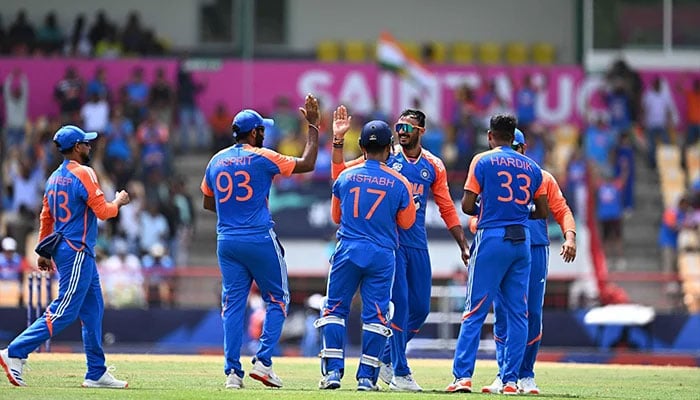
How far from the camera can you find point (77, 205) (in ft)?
48.9

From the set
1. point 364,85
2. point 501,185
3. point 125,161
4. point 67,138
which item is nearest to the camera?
point 501,185

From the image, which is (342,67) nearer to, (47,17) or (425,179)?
(47,17)

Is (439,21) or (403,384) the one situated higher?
(439,21)

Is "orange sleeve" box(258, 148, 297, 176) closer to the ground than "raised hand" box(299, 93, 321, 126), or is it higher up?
closer to the ground

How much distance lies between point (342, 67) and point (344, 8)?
3278 mm

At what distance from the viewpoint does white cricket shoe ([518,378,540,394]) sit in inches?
592

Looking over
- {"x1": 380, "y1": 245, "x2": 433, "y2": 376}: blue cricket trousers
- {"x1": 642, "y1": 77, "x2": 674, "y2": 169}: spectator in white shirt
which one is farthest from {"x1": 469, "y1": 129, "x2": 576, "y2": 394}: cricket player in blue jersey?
{"x1": 642, "y1": 77, "x2": 674, "y2": 169}: spectator in white shirt

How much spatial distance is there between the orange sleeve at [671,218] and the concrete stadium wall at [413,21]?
24.8 feet

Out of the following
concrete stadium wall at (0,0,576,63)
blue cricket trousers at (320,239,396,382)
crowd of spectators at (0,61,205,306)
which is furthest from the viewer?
concrete stadium wall at (0,0,576,63)

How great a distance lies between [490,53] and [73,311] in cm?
2546

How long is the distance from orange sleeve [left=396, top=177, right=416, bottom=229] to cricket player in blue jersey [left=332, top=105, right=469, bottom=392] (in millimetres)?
531

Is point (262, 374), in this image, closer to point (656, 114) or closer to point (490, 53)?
point (656, 114)

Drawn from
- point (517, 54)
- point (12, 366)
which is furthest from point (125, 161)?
point (12, 366)

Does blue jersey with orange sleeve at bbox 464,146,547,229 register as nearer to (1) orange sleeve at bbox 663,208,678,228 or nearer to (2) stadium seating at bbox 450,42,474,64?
(1) orange sleeve at bbox 663,208,678,228
